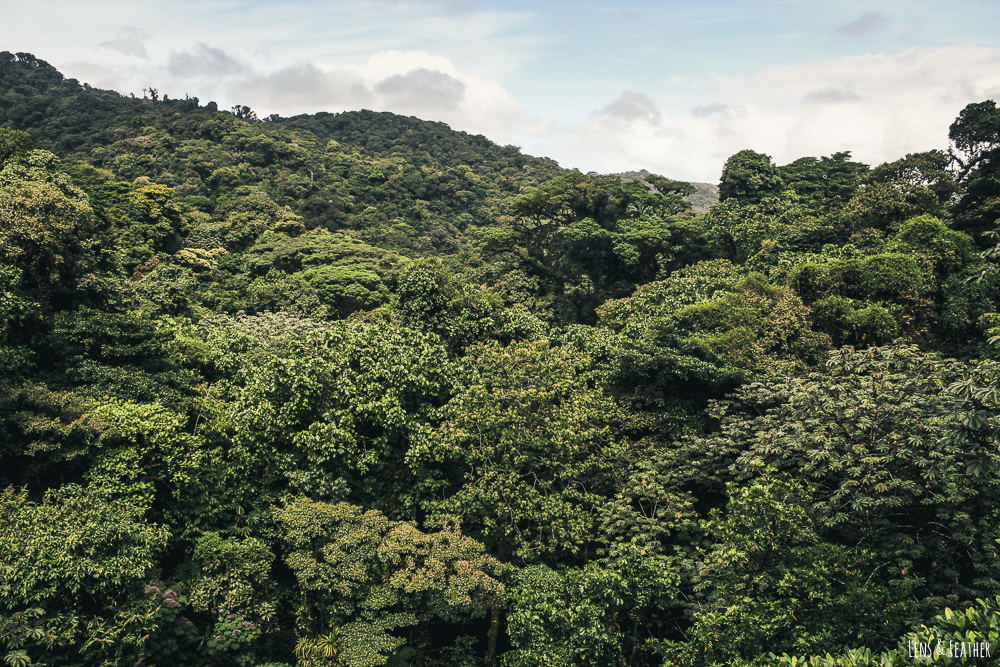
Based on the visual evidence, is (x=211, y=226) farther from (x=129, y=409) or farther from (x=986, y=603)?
(x=986, y=603)

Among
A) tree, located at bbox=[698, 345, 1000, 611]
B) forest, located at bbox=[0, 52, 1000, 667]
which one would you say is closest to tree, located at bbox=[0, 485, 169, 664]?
forest, located at bbox=[0, 52, 1000, 667]

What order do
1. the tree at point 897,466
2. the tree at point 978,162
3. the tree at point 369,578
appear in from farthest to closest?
the tree at point 978,162 → the tree at point 369,578 → the tree at point 897,466

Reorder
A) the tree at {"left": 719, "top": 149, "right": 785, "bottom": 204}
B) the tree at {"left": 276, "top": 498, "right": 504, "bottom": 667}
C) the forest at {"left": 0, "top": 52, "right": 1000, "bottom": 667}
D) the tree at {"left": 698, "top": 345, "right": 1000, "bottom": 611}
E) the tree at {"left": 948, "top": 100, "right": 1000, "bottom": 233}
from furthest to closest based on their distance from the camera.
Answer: the tree at {"left": 719, "top": 149, "right": 785, "bottom": 204}
the tree at {"left": 948, "top": 100, "right": 1000, "bottom": 233}
the tree at {"left": 276, "top": 498, "right": 504, "bottom": 667}
the forest at {"left": 0, "top": 52, "right": 1000, "bottom": 667}
the tree at {"left": 698, "top": 345, "right": 1000, "bottom": 611}

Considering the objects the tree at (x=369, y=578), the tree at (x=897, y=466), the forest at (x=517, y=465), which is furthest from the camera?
the tree at (x=369, y=578)

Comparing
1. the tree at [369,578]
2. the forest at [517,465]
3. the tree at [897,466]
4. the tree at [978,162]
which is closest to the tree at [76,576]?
the forest at [517,465]

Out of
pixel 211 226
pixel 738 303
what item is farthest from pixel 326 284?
pixel 738 303

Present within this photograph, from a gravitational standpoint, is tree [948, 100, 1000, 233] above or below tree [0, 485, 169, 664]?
above

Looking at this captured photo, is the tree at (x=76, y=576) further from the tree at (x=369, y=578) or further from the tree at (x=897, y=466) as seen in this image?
the tree at (x=897, y=466)

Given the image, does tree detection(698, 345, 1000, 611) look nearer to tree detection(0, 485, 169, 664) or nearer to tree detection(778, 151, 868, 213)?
tree detection(0, 485, 169, 664)

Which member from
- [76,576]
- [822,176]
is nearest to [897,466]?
[76,576]
